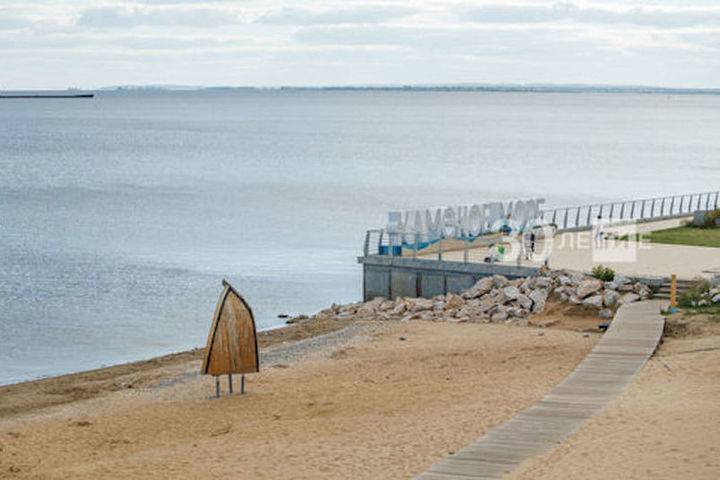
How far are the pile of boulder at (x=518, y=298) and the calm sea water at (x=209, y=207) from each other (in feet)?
22.0

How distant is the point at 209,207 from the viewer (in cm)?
7525

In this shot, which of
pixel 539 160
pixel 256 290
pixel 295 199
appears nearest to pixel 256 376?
pixel 256 290

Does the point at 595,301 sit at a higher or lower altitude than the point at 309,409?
higher

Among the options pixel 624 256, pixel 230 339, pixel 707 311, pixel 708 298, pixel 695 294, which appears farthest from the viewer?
pixel 624 256

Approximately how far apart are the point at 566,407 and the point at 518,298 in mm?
10247

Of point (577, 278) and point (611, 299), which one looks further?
point (577, 278)

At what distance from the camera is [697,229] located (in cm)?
3884

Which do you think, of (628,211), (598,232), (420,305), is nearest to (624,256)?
(598,232)

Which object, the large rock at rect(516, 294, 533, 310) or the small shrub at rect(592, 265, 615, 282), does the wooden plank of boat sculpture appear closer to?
the large rock at rect(516, 294, 533, 310)

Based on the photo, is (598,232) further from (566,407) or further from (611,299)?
(566,407)

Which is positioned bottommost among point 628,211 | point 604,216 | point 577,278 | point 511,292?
point 628,211

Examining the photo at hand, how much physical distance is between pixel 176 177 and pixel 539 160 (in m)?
41.1

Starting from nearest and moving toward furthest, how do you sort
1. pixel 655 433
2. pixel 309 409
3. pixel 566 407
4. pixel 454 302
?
pixel 655 433 < pixel 566 407 < pixel 309 409 < pixel 454 302

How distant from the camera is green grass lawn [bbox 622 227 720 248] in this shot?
3562cm
